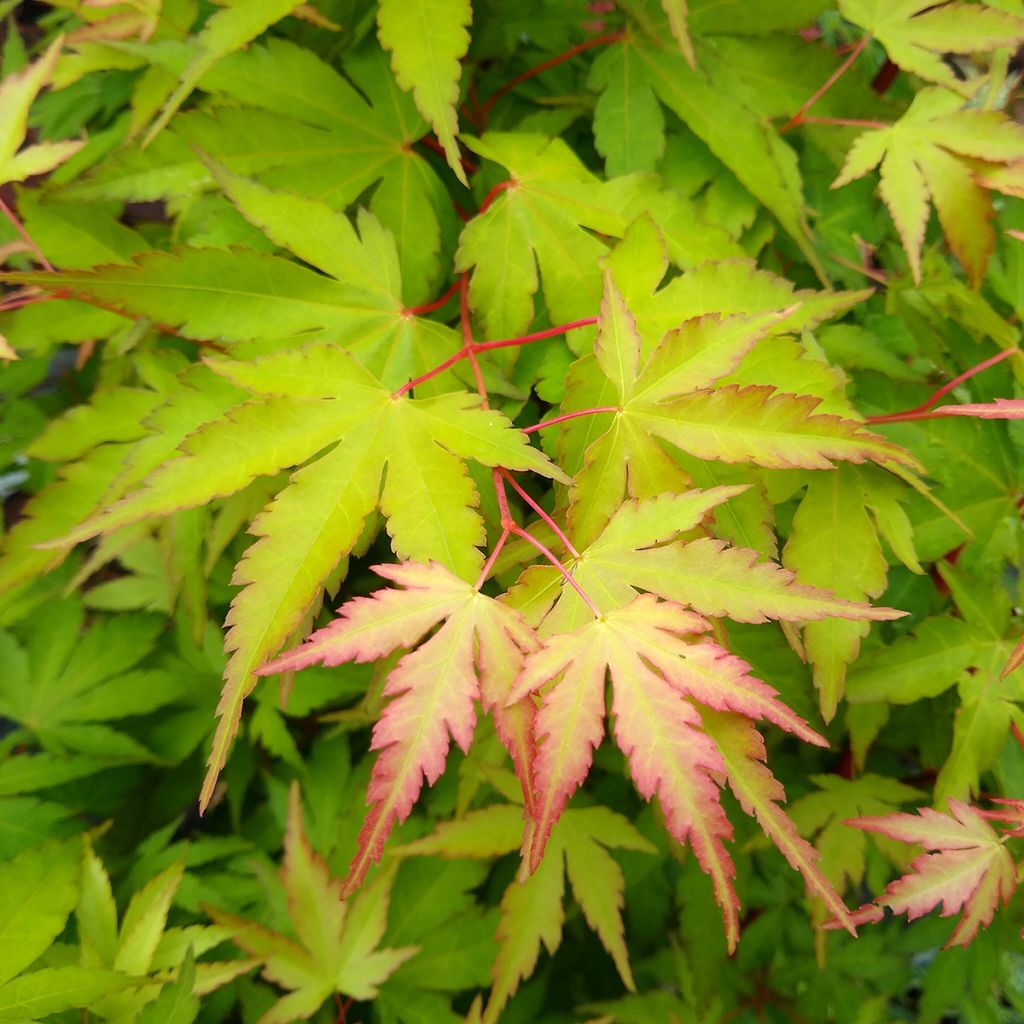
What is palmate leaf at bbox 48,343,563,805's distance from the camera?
22.7 inches

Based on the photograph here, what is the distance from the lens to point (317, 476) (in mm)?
620

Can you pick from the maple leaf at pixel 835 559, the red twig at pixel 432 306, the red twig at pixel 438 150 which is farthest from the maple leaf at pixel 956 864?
the red twig at pixel 438 150

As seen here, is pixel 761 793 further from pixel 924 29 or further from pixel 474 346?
pixel 924 29

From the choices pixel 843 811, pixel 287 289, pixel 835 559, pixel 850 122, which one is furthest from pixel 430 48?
pixel 843 811

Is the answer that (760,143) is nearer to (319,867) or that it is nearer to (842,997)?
(319,867)

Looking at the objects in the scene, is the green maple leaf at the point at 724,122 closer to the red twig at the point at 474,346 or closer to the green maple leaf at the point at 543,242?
the green maple leaf at the point at 543,242

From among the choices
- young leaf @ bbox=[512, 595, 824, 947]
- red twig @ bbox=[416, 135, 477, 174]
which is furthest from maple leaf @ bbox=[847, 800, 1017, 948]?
red twig @ bbox=[416, 135, 477, 174]

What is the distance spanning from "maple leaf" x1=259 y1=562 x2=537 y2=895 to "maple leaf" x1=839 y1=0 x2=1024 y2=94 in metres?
0.69

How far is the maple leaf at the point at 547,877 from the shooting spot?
35.4 inches

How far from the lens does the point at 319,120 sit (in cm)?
80

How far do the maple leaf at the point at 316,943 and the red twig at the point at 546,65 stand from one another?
834 mm

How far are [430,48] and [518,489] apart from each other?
15.3 inches

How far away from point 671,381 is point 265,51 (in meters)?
0.53

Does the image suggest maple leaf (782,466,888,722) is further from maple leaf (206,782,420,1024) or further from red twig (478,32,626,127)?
maple leaf (206,782,420,1024)
